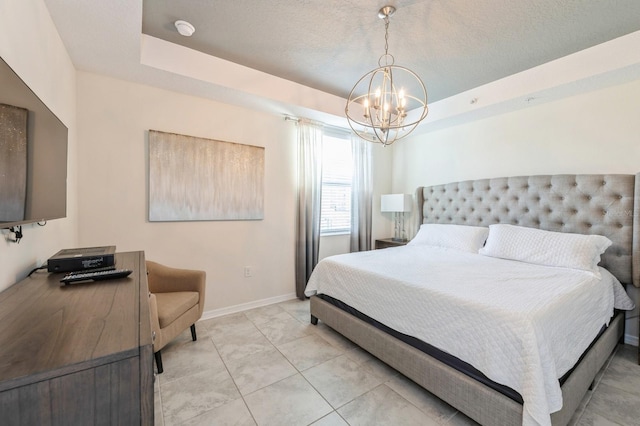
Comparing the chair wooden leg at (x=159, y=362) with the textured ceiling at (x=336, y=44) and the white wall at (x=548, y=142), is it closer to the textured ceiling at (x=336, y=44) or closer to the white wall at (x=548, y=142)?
the textured ceiling at (x=336, y=44)

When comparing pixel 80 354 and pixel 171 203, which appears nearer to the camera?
pixel 80 354

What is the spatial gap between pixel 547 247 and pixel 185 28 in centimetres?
359

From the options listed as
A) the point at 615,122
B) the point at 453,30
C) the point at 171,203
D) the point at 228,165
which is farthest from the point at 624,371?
the point at 171,203

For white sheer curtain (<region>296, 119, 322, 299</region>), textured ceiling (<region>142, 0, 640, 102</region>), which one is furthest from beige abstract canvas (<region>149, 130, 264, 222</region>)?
textured ceiling (<region>142, 0, 640, 102</region>)

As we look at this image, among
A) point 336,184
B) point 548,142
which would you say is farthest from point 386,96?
point 548,142

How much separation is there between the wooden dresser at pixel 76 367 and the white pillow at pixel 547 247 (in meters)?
2.98

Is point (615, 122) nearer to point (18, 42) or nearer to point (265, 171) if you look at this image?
point (265, 171)

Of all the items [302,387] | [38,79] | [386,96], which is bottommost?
[302,387]

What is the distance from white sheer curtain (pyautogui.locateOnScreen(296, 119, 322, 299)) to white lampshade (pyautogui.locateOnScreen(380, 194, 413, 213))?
122 cm

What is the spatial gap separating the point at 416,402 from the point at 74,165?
3.14 meters

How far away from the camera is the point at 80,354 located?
653 millimetres

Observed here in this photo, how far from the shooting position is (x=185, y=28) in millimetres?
2098

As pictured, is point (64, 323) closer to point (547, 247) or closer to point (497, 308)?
point (497, 308)

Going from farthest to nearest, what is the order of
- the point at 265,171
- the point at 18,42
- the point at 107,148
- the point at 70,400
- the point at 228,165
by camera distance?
the point at 265,171, the point at 228,165, the point at 107,148, the point at 18,42, the point at 70,400
